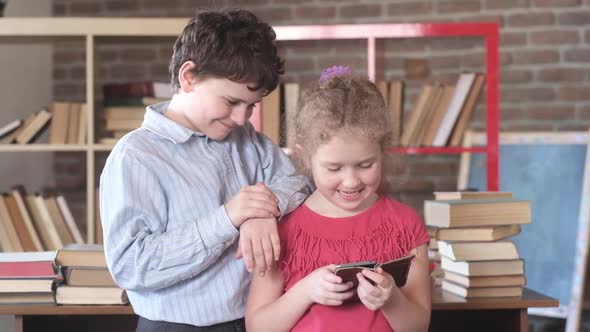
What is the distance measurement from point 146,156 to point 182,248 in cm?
20

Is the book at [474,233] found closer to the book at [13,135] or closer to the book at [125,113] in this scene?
the book at [125,113]

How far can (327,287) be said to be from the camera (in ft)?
5.18

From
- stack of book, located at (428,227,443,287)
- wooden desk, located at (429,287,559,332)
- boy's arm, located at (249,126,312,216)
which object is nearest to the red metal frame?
stack of book, located at (428,227,443,287)

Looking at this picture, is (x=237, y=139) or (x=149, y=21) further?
(x=149, y=21)

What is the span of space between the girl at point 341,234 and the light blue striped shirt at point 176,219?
0.07m

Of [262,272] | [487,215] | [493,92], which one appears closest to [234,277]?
[262,272]

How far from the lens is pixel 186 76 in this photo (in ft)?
5.59

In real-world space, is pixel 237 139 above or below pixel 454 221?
above

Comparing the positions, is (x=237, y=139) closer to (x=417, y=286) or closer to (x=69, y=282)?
(x=417, y=286)

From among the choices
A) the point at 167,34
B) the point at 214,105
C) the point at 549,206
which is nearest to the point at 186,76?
the point at 214,105

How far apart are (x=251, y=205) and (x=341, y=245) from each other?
0.75 feet

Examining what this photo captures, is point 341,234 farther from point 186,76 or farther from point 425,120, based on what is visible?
point 425,120

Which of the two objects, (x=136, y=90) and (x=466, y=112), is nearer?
(x=136, y=90)

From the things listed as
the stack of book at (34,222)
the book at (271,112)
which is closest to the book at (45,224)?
the stack of book at (34,222)
